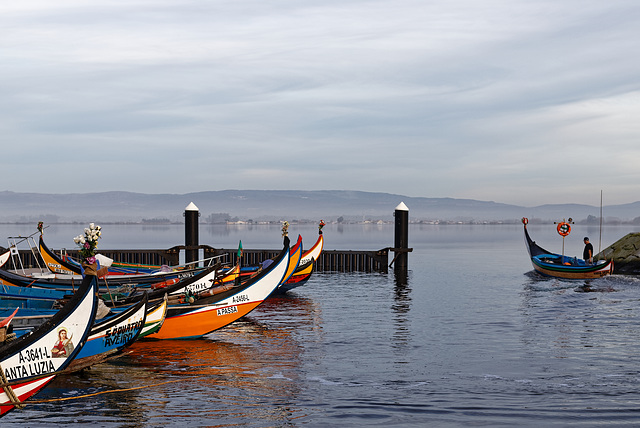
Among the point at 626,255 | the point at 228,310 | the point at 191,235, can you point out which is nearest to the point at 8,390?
the point at 228,310

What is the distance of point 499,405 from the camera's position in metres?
13.9

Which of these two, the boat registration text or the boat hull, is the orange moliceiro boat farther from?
the boat hull

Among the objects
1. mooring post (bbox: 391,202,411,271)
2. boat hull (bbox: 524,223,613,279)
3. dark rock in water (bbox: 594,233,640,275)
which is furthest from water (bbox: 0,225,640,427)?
dark rock in water (bbox: 594,233,640,275)

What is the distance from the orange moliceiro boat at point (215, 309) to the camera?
2044cm

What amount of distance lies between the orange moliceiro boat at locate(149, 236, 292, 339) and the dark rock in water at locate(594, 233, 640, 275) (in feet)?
107

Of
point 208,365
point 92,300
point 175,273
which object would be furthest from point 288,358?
point 175,273

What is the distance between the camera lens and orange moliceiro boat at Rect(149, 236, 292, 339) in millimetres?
20438

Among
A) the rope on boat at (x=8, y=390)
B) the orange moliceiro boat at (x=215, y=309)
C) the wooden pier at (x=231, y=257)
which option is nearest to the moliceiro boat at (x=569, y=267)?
the wooden pier at (x=231, y=257)

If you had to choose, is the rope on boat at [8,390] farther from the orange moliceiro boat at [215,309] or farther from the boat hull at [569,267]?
the boat hull at [569,267]

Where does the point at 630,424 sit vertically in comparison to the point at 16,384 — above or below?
below

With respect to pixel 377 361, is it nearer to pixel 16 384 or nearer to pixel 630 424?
pixel 630 424

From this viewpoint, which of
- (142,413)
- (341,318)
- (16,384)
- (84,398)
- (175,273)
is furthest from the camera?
(175,273)

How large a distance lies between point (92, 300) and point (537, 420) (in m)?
8.80

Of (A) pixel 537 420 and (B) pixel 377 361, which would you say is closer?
(A) pixel 537 420
